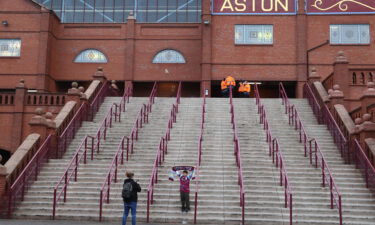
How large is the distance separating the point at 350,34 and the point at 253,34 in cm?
541

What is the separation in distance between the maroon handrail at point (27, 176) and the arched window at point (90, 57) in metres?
15.1

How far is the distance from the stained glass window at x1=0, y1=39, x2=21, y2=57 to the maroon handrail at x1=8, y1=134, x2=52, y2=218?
15162 mm

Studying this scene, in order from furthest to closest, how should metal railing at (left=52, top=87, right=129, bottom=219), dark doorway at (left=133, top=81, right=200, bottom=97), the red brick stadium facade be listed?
1. dark doorway at (left=133, top=81, right=200, bottom=97)
2. the red brick stadium facade
3. metal railing at (left=52, top=87, right=129, bottom=219)

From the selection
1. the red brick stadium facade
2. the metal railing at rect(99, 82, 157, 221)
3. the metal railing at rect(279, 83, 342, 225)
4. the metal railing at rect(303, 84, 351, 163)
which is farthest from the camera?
the red brick stadium facade

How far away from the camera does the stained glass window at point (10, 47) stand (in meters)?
29.8

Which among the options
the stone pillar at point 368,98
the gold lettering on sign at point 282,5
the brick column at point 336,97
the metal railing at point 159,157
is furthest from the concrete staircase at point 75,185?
the gold lettering on sign at point 282,5

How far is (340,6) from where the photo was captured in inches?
1131

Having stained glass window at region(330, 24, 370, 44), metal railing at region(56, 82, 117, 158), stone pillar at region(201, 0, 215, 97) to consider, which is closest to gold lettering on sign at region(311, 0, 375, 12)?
stained glass window at region(330, 24, 370, 44)

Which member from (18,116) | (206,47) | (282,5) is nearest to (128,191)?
(18,116)

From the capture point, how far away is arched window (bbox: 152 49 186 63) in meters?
30.7

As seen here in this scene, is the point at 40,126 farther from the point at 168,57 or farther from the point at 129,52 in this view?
the point at 168,57

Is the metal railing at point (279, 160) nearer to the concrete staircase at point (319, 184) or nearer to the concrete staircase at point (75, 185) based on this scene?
the concrete staircase at point (319, 184)

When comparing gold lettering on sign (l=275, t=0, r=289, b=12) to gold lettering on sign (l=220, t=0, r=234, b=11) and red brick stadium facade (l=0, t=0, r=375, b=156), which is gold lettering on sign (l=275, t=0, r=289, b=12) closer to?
red brick stadium facade (l=0, t=0, r=375, b=156)

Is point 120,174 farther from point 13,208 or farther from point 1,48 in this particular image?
point 1,48
